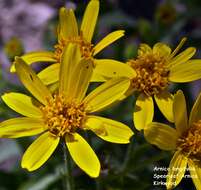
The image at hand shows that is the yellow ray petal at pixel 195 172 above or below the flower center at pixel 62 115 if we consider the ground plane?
below

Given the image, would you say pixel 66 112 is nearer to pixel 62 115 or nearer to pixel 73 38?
pixel 62 115

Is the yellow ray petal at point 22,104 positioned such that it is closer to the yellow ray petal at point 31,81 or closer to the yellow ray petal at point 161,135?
the yellow ray petal at point 31,81

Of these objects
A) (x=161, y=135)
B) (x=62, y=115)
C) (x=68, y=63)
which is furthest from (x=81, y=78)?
(x=161, y=135)

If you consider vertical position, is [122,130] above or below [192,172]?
above

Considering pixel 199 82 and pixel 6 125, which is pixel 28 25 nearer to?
pixel 199 82

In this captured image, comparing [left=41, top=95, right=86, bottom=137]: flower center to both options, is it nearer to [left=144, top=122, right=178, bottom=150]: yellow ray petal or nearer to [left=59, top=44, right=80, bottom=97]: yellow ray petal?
[left=59, top=44, right=80, bottom=97]: yellow ray petal

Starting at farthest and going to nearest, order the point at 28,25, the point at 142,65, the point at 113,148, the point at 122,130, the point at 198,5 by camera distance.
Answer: the point at 28,25 → the point at 198,5 → the point at 113,148 → the point at 142,65 → the point at 122,130

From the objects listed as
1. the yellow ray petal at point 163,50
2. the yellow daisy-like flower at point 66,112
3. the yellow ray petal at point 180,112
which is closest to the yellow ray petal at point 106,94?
the yellow daisy-like flower at point 66,112

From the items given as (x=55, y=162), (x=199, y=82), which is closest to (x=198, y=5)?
(x=199, y=82)
